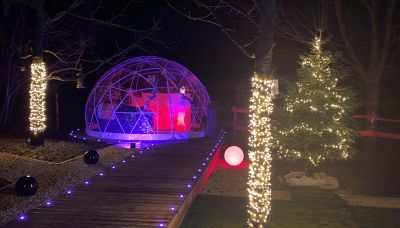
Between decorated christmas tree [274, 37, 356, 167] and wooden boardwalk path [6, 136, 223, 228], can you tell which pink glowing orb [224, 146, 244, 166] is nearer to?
Answer: wooden boardwalk path [6, 136, 223, 228]

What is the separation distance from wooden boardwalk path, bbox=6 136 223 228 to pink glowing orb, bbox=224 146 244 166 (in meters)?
0.52

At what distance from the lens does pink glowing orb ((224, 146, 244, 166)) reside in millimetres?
12145

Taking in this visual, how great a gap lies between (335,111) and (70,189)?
22.8ft

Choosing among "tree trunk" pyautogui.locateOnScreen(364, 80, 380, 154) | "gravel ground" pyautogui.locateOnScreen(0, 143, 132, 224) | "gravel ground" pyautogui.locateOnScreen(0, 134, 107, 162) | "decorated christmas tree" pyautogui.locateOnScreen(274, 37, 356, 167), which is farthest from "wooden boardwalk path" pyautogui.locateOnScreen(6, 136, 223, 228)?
"tree trunk" pyautogui.locateOnScreen(364, 80, 380, 154)

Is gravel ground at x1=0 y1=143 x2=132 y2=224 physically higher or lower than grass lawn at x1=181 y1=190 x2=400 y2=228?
higher

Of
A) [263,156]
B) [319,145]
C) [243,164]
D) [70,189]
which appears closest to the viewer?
[263,156]

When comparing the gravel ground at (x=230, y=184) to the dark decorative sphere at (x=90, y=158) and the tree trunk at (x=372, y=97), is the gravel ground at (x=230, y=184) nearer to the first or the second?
the dark decorative sphere at (x=90, y=158)

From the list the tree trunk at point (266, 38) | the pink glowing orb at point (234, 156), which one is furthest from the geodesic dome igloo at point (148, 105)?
the tree trunk at point (266, 38)

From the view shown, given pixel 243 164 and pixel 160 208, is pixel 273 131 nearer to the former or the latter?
pixel 243 164

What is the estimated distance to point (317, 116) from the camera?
10844mm

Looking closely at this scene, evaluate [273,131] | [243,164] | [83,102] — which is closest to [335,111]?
[273,131]

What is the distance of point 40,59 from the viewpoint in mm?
13617

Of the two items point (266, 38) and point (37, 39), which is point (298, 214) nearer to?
point (266, 38)

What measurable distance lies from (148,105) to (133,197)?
27.8 feet
